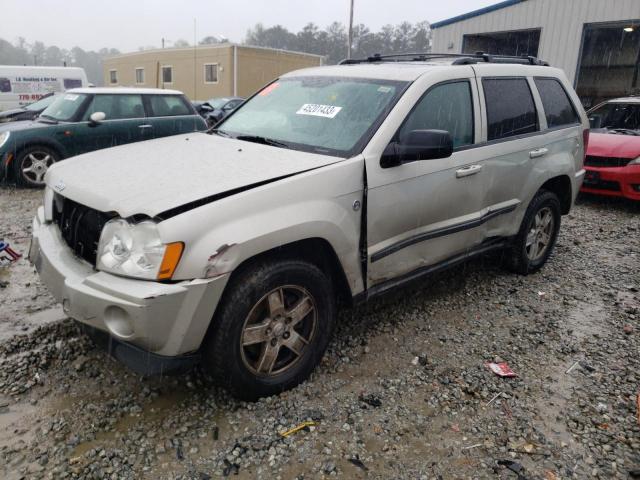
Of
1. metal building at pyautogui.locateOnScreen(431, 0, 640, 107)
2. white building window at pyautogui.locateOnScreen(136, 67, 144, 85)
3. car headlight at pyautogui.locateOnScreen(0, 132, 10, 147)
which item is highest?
metal building at pyautogui.locateOnScreen(431, 0, 640, 107)

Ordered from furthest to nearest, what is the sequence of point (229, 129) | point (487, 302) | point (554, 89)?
point (554, 89) < point (487, 302) < point (229, 129)

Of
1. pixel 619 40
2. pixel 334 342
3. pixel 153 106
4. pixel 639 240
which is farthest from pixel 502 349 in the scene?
pixel 619 40

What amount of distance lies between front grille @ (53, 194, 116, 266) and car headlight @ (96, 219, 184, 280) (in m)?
0.12

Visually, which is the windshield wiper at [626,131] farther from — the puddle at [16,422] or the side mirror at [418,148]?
the puddle at [16,422]

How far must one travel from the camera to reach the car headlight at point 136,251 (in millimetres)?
2291

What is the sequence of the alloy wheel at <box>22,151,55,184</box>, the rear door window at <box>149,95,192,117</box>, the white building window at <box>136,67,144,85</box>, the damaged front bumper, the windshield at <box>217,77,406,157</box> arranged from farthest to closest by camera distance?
the white building window at <box>136,67,144,85</box>
the rear door window at <box>149,95,192,117</box>
the alloy wheel at <box>22,151,55,184</box>
the windshield at <box>217,77,406,157</box>
the damaged front bumper

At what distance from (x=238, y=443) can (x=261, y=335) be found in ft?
1.77

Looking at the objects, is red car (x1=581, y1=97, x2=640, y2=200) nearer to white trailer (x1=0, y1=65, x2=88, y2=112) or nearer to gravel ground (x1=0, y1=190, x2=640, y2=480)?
gravel ground (x1=0, y1=190, x2=640, y2=480)

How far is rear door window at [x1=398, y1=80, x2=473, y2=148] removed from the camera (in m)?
3.34

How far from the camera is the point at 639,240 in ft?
20.3

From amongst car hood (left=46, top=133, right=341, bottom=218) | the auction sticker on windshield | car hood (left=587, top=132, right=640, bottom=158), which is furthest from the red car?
car hood (left=46, top=133, right=341, bottom=218)

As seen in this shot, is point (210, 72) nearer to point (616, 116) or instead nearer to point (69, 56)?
point (616, 116)

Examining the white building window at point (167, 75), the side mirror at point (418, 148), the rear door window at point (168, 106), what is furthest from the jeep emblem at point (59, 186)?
the white building window at point (167, 75)

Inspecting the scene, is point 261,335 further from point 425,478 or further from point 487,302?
point 487,302
